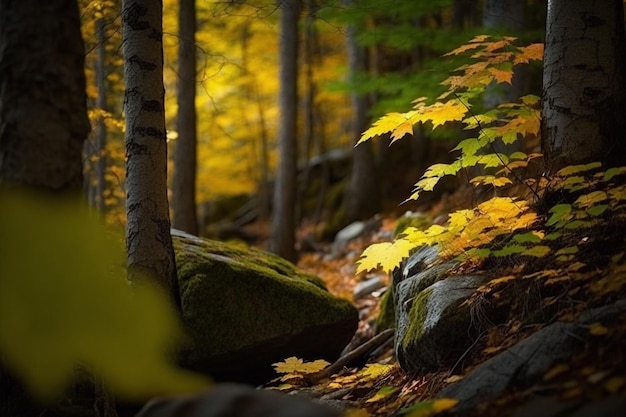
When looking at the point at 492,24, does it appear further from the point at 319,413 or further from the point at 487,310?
the point at 319,413

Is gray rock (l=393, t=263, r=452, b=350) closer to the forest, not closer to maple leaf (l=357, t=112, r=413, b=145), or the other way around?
the forest

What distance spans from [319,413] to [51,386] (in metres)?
1.84

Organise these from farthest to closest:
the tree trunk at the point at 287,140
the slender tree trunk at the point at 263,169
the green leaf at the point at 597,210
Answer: the slender tree trunk at the point at 263,169, the tree trunk at the point at 287,140, the green leaf at the point at 597,210

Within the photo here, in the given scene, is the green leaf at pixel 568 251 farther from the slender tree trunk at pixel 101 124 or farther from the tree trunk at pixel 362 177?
the tree trunk at pixel 362 177

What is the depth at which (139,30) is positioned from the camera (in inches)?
178

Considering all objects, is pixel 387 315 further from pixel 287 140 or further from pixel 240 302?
pixel 287 140

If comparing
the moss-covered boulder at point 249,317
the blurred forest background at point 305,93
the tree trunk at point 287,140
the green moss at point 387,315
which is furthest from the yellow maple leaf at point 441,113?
the tree trunk at point 287,140

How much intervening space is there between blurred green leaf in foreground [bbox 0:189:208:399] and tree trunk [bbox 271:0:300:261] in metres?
8.14

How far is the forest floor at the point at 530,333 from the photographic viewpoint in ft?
8.71

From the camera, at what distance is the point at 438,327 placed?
384cm

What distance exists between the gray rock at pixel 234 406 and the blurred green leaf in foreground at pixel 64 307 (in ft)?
1.94

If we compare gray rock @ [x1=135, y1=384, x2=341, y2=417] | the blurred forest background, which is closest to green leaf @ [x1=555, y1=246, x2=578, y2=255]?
gray rock @ [x1=135, y1=384, x2=341, y2=417]

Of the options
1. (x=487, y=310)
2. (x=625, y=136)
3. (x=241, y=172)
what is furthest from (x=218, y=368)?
(x=241, y=172)

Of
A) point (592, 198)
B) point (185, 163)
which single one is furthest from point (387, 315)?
point (185, 163)
